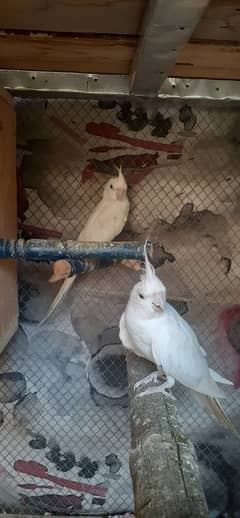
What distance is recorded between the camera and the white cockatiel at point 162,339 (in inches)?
41.3

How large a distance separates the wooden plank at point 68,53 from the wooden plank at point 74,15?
41mm

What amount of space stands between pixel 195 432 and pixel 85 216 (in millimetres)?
678

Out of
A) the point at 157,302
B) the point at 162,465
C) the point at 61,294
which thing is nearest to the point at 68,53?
the point at 157,302

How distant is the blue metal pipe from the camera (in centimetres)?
110

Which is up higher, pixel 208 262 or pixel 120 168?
pixel 120 168

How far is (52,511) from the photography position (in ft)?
5.02

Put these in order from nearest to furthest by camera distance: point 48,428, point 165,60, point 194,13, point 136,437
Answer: point 194,13, point 136,437, point 165,60, point 48,428

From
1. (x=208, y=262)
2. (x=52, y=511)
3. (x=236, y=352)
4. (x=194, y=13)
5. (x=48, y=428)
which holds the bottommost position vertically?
(x=52, y=511)

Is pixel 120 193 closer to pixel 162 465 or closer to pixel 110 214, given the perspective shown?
pixel 110 214

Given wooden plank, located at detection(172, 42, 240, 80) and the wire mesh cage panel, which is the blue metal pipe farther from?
wooden plank, located at detection(172, 42, 240, 80)

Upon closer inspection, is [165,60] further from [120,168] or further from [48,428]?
[48,428]

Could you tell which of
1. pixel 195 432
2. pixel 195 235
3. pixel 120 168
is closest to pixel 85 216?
pixel 120 168

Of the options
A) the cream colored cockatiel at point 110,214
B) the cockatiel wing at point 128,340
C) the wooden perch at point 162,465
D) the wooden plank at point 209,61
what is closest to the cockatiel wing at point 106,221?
the cream colored cockatiel at point 110,214

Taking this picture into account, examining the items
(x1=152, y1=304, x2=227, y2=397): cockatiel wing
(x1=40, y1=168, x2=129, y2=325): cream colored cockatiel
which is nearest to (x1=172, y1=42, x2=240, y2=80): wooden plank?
(x1=40, y1=168, x2=129, y2=325): cream colored cockatiel
